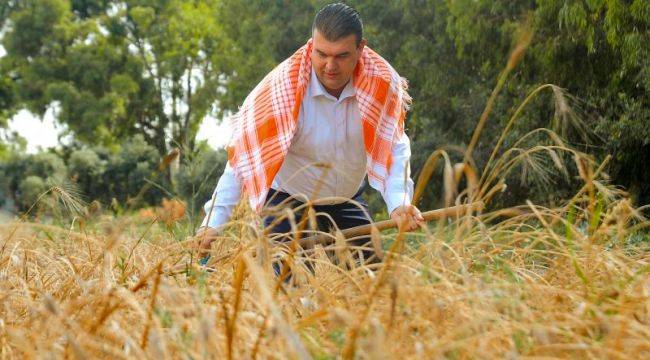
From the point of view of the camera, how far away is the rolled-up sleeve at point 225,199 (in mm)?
3984

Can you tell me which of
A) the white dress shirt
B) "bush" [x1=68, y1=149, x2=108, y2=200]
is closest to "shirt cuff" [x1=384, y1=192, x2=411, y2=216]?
the white dress shirt

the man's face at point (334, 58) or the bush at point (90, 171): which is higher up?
the man's face at point (334, 58)

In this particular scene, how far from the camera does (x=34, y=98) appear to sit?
3284cm

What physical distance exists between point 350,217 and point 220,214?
0.70 meters

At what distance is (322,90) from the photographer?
4.12m

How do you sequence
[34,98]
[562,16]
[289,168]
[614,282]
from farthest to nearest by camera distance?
[34,98] → [562,16] → [289,168] → [614,282]

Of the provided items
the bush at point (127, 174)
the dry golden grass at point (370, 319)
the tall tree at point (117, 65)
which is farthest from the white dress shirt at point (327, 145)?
the tall tree at point (117, 65)

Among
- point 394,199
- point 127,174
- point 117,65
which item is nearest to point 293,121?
point 394,199

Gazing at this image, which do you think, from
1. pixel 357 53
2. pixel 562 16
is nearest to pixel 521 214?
pixel 357 53

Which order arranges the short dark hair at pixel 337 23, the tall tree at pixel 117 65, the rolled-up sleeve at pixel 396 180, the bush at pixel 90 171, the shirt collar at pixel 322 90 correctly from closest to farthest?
1. the short dark hair at pixel 337 23
2. the rolled-up sleeve at pixel 396 180
3. the shirt collar at pixel 322 90
4. the bush at pixel 90 171
5. the tall tree at pixel 117 65

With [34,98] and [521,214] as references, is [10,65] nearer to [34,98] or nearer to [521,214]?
[34,98]

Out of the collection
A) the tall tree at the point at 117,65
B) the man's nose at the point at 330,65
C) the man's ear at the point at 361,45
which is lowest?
the tall tree at the point at 117,65

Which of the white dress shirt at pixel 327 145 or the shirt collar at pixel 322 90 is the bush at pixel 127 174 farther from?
the shirt collar at pixel 322 90

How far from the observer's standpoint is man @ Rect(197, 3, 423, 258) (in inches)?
158
